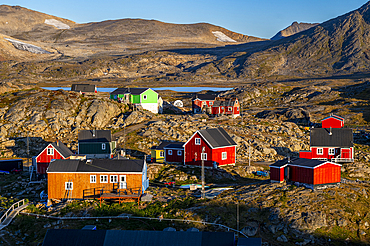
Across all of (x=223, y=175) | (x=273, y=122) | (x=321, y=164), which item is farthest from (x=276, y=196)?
(x=273, y=122)

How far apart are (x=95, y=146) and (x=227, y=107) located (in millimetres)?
48133

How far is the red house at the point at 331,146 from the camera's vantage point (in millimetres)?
62812

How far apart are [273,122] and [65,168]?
55.9 meters

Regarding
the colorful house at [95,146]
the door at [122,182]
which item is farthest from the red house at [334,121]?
the door at [122,182]

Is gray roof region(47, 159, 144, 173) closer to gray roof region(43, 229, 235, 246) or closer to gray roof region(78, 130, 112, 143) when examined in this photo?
gray roof region(43, 229, 235, 246)

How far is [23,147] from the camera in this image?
72375 millimetres

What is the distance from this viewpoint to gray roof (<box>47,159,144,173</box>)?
43906 millimetres

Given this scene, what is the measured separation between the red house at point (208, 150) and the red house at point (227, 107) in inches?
1726

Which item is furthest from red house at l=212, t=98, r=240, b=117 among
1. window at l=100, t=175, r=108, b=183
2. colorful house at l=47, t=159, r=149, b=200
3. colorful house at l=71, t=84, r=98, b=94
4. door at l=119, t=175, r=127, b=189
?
window at l=100, t=175, r=108, b=183

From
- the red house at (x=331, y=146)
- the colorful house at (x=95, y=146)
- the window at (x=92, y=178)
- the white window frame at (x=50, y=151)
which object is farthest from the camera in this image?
the colorful house at (x=95, y=146)

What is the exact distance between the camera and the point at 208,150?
58281 mm

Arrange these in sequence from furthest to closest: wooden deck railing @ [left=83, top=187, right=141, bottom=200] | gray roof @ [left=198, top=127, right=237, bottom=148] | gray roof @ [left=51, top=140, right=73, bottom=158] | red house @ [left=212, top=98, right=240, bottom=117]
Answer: red house @ [left=212, top=98, right=240, bottom=117] < gray roof @ [left=198, top=127, right=237, bottom=148] < gray roof @ [left=51, top=140, right=73, bottom=158] < wooden deck railing @ [left=83, top=187, right=141, bottom=200]

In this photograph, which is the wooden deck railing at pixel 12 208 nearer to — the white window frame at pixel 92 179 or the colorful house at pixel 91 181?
the colorful house at pixel 91 181

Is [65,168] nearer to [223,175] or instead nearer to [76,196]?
[76,196]
